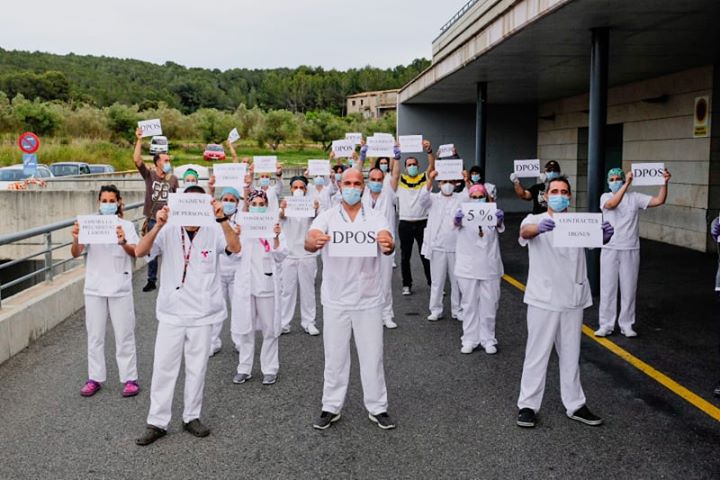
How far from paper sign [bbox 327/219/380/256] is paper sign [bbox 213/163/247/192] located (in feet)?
8.13

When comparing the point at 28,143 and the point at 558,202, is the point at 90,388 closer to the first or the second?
the point at 558,202

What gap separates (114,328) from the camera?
258 inches

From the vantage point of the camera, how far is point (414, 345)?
8117 millimetres

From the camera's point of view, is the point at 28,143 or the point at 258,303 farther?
Result: the point at 28,143

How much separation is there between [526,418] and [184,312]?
2815mm

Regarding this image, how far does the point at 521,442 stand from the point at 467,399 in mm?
1021

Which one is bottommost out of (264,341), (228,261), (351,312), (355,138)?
(264,341)

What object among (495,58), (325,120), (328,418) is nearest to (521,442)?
(328,418)

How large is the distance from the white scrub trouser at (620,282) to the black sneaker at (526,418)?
10.4 feet

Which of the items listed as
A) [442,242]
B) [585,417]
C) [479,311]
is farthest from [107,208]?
[585,417]

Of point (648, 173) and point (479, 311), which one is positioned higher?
point (648, 173)

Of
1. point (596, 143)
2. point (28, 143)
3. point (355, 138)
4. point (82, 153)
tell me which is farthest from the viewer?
point (82, 153)

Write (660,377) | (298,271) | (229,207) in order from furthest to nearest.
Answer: (298,271) → (229,207) → (660,377)

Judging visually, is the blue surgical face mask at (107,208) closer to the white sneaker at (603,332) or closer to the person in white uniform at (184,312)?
the person in white uniform at (184,312)
